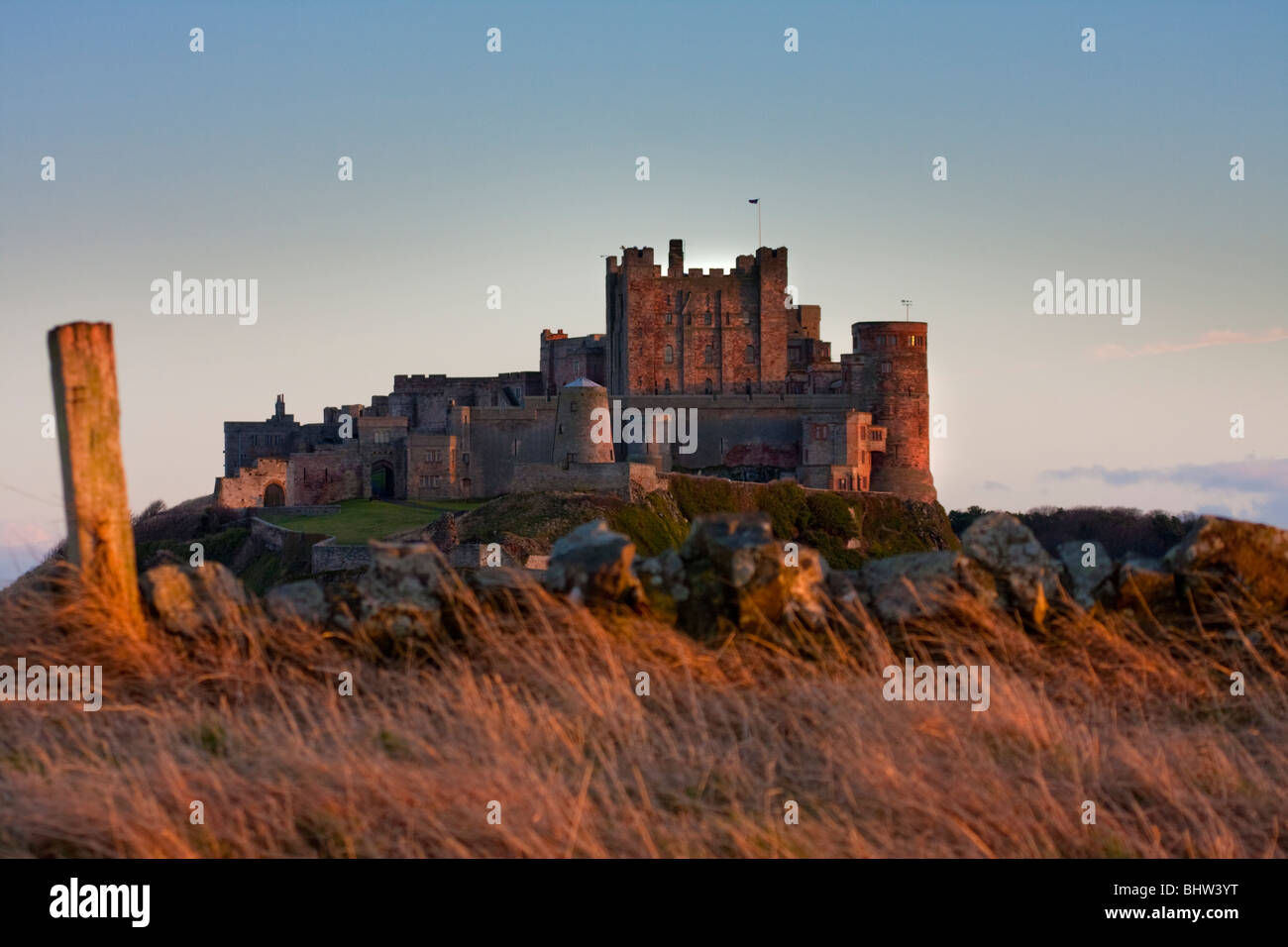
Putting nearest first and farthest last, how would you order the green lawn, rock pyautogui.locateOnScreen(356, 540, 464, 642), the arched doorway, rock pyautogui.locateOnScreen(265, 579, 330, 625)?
rock pyautogui.locateOnScreen(356, 540, 464, 642), rock pyautogui.locateOnScreen(265, 579, 330, 625), the green lawn, the arched doorway

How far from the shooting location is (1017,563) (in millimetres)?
7883

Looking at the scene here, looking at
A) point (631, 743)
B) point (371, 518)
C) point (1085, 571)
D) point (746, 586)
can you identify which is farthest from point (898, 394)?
point (631, 743)

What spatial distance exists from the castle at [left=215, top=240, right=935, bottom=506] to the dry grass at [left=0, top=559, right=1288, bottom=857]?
142 ft

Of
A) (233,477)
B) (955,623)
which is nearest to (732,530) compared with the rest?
(955,623)

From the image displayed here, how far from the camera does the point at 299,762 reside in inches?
217

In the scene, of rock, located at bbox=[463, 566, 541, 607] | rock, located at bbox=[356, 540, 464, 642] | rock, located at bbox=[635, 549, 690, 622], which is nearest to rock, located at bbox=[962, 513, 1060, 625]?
rock, located at bbox=[635, 549, 690, 622]

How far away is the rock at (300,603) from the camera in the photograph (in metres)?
7.45

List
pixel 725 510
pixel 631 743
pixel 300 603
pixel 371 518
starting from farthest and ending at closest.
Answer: pixel 725 510 < pixel 371 518 < pixel 300 603 < pixel 631 743

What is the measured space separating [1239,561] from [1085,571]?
0.89 m

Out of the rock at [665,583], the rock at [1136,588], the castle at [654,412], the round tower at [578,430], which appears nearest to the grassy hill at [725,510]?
the castle at [654,412]

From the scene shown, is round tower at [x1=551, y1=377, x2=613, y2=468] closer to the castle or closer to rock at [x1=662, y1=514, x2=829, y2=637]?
the castle

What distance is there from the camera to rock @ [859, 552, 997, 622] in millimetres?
7641

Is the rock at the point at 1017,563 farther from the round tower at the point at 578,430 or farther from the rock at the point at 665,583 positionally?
the round tower at the point at 578,430

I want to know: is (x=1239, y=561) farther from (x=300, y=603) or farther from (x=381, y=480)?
(x=381, y=480)
